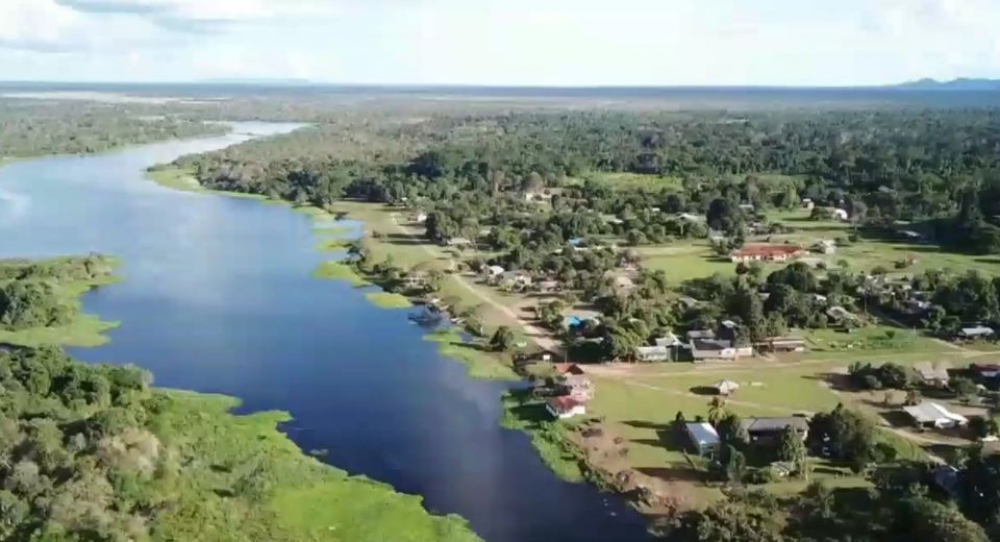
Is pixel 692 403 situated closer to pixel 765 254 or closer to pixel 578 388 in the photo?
pixel 578 388

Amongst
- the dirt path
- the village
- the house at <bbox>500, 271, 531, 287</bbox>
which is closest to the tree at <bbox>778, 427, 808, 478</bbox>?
the village

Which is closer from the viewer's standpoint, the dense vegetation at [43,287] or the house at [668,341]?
the house at [668,341]

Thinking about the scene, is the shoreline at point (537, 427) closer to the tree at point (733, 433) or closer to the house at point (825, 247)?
the tree at point (733, 433)

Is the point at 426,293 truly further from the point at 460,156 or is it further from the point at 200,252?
the point at 460,156

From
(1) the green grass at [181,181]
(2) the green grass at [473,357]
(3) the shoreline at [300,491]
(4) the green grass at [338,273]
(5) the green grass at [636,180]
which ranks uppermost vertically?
(5) the green grass at [636,180]

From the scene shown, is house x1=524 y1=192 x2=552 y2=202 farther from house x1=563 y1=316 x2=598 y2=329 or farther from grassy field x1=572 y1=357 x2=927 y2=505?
grassy field x1=572 y1=357 x2=927 y2=505

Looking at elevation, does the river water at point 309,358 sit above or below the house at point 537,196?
below

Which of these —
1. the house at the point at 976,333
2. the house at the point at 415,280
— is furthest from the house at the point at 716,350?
the house at the point at 415,280

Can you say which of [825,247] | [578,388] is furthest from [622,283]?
[578,388]
